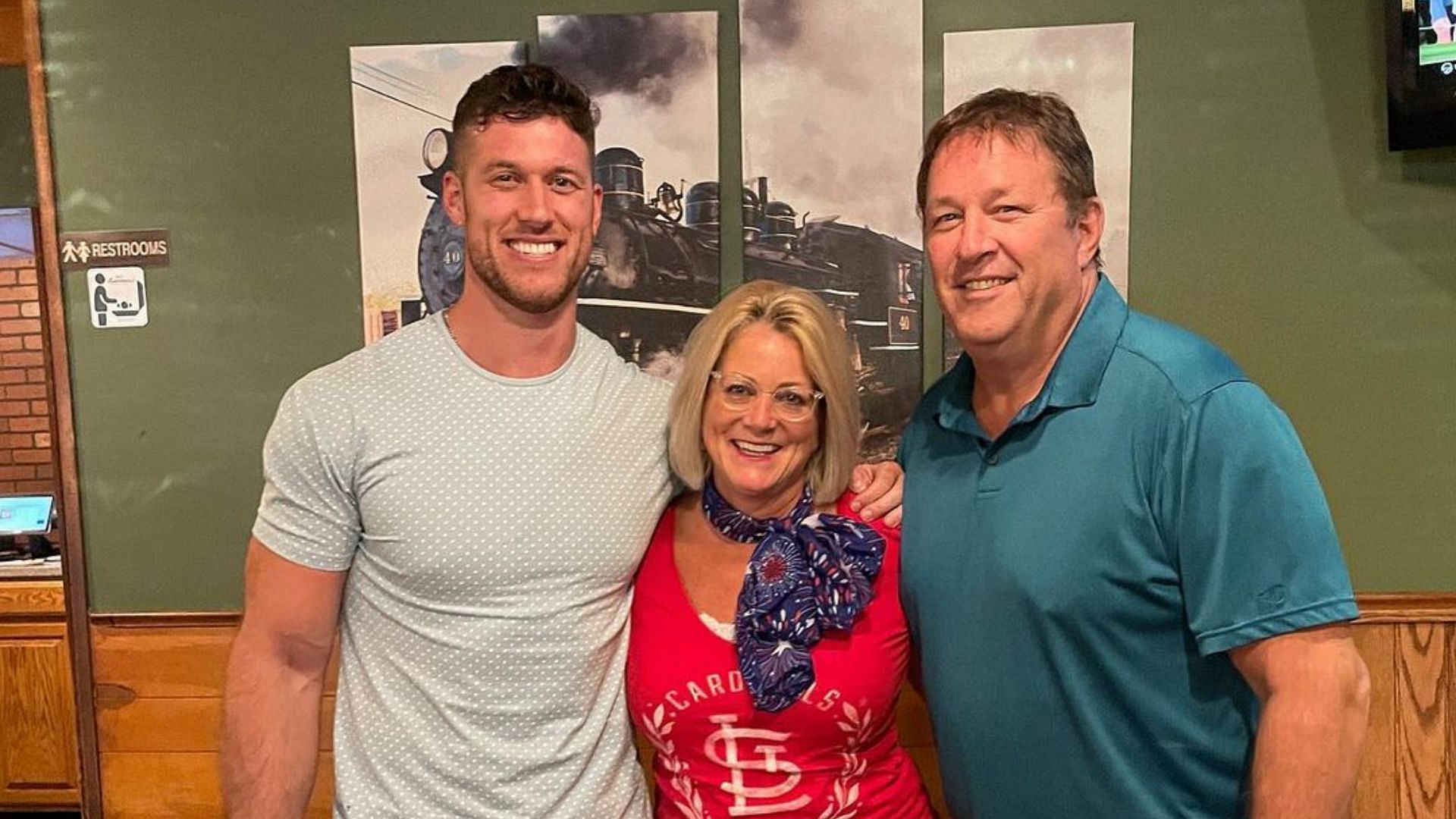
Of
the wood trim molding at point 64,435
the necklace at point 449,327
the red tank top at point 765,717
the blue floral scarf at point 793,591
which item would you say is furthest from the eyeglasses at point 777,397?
the wood trim molding at point 64,435

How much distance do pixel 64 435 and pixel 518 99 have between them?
1554 millimetres

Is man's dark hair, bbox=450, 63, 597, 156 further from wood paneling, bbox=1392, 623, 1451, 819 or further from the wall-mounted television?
wood paneling, bbox=1392, 623, 1451, 819

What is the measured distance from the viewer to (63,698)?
3838 millimetres

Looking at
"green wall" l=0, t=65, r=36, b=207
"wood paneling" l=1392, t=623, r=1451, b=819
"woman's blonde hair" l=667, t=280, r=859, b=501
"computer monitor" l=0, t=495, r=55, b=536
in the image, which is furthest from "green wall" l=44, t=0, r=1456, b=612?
"computer monitor" l=0, t=495, r=55, b=536

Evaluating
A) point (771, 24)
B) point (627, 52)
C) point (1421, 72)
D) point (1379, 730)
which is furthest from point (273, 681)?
point (1421, 72)

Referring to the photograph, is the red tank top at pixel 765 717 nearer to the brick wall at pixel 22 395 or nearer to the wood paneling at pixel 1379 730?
the wood paneling at pixel 1379 730

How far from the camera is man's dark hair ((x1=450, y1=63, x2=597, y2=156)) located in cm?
149

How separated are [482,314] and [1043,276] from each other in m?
0.85

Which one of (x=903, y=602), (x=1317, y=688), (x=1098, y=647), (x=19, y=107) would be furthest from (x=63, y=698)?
(x=1317, y=688)

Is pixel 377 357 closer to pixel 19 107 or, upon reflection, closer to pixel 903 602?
pixel 903 602

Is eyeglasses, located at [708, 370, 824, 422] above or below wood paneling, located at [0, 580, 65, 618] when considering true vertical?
above

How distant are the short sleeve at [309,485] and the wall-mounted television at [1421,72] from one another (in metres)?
2.10

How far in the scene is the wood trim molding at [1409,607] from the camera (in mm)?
2074

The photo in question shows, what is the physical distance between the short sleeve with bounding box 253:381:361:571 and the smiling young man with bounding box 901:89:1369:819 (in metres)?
0.91
